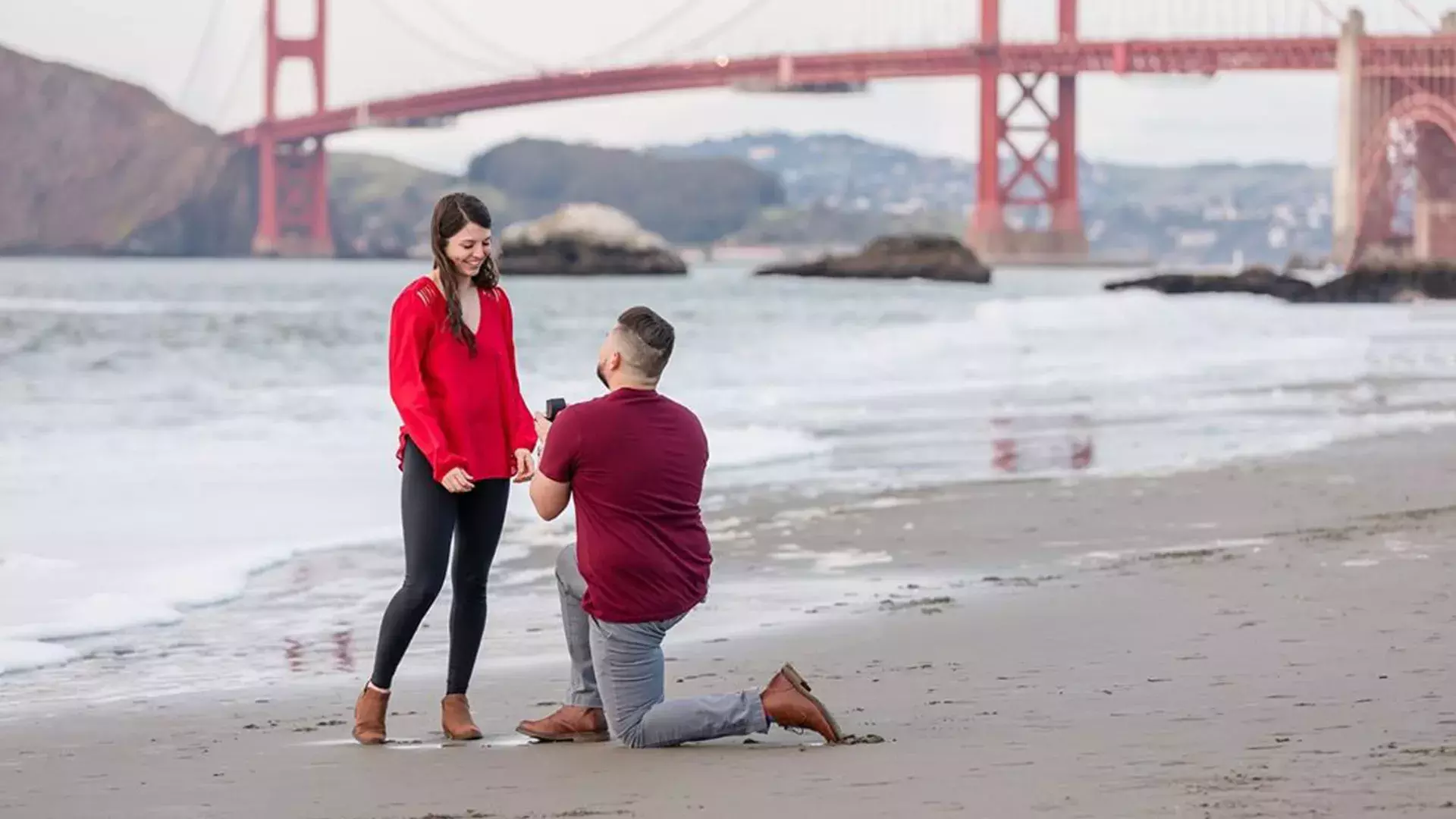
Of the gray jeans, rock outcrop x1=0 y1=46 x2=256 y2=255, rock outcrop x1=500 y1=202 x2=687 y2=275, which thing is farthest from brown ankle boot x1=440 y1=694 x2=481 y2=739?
rock outcrop x1=0 y1=46 x2=256 y2=255

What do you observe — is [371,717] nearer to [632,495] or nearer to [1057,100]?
[632,495]

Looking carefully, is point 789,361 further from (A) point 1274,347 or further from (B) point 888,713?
(B) point 888,713

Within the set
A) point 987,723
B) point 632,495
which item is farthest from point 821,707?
point 632,495

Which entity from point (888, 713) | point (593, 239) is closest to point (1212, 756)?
point (888, 713)

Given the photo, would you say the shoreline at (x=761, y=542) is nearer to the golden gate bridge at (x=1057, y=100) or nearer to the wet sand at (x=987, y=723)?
the wet sand at (x=987, y=723)

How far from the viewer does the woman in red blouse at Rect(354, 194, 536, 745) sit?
121 inches

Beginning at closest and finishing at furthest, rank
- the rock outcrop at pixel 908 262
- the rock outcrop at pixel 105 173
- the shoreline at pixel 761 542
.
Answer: the shoreline at pixel 761 542
the rock outcrop at pixel 908 262
the rock outcrop at pixel 105 173

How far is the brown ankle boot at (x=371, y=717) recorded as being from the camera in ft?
10.0

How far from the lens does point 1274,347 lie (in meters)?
19.2

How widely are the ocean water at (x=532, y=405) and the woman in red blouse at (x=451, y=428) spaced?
0.87 m

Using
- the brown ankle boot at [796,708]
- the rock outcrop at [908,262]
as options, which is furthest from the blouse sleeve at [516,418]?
the rock outcrop at [908,262]

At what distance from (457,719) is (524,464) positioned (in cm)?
35

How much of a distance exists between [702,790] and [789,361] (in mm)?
16890

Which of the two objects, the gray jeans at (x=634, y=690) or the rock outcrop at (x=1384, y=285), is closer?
the gray jeans at (x=634, y=690)
